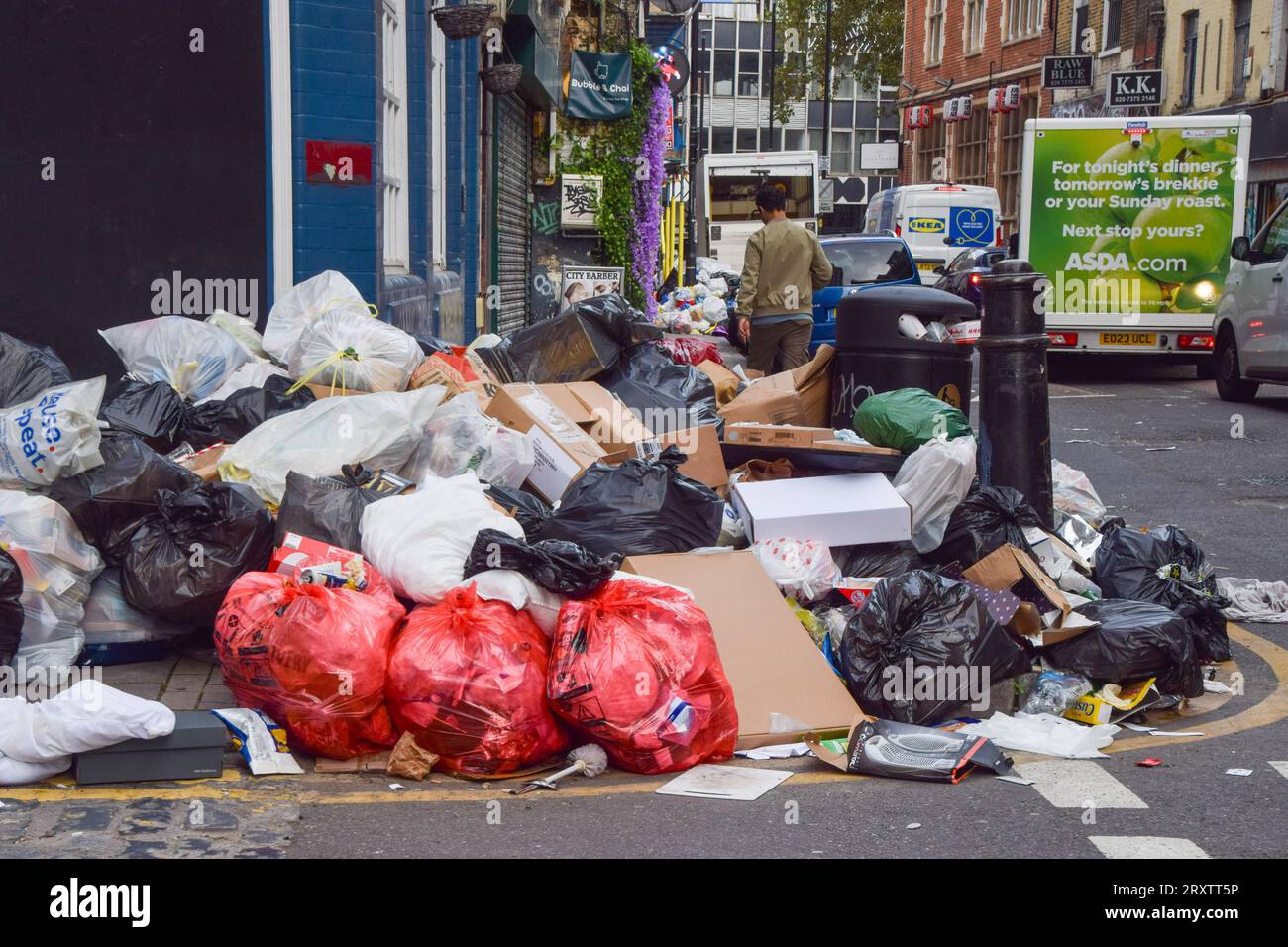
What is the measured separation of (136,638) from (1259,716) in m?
3.90

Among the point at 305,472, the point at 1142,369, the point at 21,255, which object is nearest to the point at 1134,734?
the point at 305,472

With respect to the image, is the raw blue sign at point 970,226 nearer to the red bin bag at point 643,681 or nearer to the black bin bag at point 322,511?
the black bin bag at point 322,511

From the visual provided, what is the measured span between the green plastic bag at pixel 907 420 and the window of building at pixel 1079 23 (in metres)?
33.1

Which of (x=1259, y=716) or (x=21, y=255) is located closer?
(x=1259, y=716)

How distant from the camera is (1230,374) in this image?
13.8 meters

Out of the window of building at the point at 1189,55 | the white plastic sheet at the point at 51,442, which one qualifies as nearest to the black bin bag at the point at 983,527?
the white plastic sheet at the point at 51,442

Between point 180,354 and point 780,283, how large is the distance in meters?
4.40

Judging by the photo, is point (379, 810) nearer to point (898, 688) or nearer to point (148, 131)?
point (898, 688)

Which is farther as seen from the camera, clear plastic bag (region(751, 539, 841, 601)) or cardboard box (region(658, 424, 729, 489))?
cardboard box (region(658, 424, 729, 489))

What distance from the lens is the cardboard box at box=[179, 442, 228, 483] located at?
561 cm

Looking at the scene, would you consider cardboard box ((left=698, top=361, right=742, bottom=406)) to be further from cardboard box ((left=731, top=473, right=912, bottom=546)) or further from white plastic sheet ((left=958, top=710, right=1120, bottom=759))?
white plastic sheet ((left=958, top=710, right=1120, bottom=759))

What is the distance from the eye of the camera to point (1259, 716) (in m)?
4.94

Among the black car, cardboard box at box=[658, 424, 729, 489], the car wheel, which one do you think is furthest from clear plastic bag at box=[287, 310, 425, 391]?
the black car

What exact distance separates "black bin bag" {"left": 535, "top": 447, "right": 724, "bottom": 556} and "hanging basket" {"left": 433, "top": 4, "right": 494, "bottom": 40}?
5294 mm
